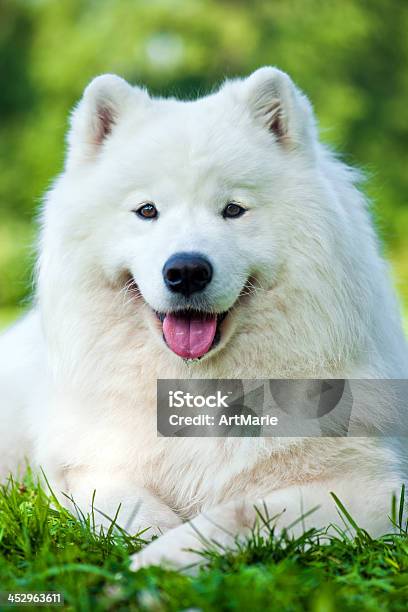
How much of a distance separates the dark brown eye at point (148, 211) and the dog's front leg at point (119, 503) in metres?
1.03

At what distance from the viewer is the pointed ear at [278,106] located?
3.28 metres

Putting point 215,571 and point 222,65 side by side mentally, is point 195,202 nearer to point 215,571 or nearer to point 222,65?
point 215,571

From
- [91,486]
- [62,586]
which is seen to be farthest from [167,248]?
[62,586]

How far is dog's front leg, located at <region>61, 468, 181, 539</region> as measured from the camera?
295cm

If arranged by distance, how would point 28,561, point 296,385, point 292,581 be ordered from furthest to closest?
point 296,385
point 28,561
point 292,581

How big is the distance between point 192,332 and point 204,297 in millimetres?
182

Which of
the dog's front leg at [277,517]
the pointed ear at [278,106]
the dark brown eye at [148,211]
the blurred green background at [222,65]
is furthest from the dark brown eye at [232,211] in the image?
the blurred green background at [222,65]

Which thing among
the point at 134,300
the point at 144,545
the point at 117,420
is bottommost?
the point at 144,545

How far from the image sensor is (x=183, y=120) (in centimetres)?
324

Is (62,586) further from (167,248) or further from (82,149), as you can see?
(82,149)

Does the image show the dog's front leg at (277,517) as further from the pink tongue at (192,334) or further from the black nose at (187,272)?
the black nose at (187,272)

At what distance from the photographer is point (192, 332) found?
10.1 ft

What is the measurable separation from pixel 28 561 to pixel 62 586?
1.08ft

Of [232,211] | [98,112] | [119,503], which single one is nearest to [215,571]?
[119,503]
